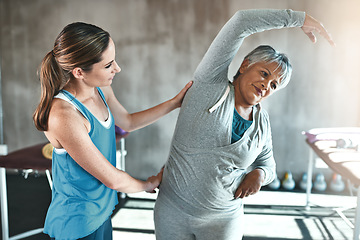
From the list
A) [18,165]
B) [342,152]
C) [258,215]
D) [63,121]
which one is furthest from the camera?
[258,215]

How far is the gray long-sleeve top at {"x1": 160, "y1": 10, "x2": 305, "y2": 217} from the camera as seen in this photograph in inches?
46.0

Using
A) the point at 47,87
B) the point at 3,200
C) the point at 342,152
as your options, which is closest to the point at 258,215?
the point at 342,152

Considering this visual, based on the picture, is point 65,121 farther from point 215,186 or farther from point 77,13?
point 77,13

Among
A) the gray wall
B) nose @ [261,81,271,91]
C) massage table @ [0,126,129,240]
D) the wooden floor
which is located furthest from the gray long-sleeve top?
the gray wall

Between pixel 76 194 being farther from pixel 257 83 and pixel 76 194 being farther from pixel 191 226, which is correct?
pixel 257 83

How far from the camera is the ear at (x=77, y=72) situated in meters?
1.18

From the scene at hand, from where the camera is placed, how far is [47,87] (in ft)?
3.91

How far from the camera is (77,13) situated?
149 inches

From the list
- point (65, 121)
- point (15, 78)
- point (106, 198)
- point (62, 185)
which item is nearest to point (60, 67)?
point (65, 121)

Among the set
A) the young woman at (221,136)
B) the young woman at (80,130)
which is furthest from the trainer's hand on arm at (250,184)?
the young woman at (80,130)

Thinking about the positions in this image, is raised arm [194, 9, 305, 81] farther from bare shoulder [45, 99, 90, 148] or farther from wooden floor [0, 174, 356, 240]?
wooden floor [0, 174, 356, 240]

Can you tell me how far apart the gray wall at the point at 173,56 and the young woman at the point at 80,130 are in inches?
95.8

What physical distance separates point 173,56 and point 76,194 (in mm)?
2686

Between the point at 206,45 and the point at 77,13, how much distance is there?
1459mm
